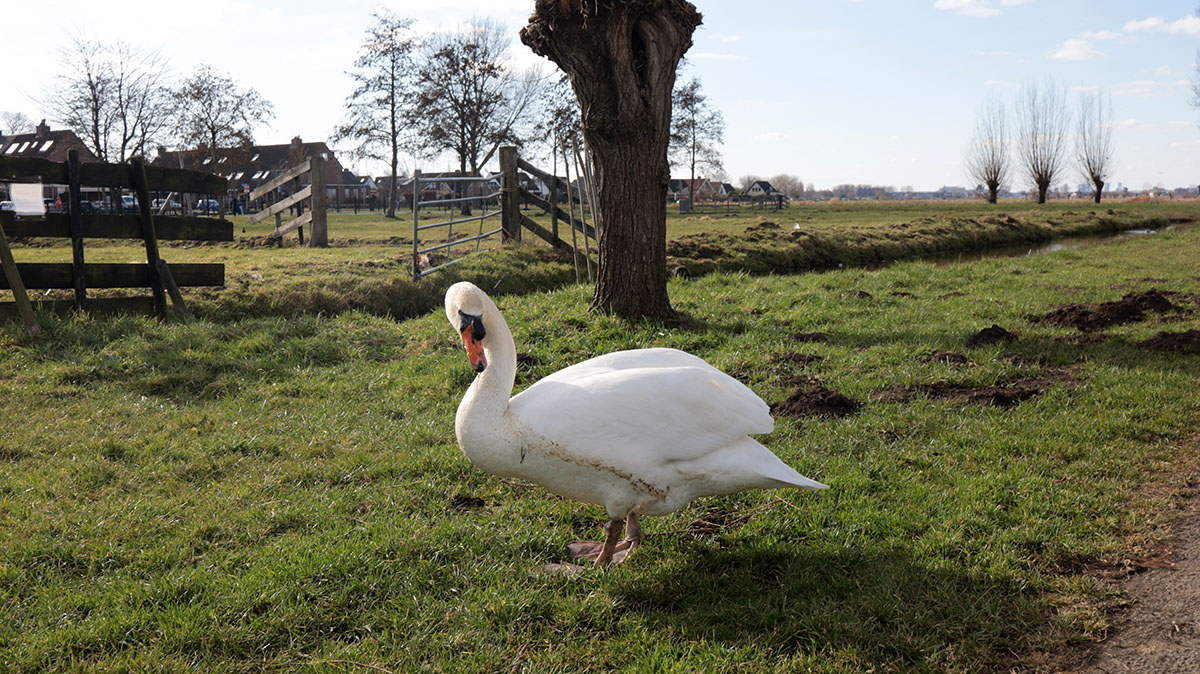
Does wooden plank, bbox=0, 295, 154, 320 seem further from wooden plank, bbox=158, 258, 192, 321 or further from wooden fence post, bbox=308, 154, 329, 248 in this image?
wooden fence post, bbox=308, 154, 329, 248

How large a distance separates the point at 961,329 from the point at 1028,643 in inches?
252

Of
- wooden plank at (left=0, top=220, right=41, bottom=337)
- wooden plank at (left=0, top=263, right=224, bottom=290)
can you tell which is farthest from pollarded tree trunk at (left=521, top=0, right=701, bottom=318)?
wooden plank at (left=0, top=220, right=41, bottom=337)

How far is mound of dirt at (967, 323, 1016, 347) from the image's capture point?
8.29 metres

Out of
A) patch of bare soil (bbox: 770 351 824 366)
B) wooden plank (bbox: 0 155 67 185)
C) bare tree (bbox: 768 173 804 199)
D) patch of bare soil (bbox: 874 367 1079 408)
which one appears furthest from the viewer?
bare tree (bbox: 768 173 804 199)

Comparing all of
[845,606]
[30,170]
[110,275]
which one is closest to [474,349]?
[845,606]

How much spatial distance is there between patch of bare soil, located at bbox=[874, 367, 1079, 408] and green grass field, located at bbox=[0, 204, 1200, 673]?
0.29ft

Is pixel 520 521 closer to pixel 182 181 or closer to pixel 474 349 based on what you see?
pixel 474 349

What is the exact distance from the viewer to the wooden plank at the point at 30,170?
905 centimetres

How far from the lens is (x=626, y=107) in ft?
28.9

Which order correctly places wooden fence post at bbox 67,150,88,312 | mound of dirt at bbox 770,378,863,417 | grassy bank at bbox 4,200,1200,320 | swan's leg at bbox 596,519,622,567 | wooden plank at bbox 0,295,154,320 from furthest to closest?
grassy bank at bbox 4,200,1200,320 < wooden fence post at bbox 67,150,88,312 < wooden plank at bbox 0,295,154,320 < mound of dirt at bbox 770,378,863,417 < swan's leg at bbox 596,519,622,567

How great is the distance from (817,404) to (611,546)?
2.91 metres

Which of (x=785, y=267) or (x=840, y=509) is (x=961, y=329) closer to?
(x=840, y=509)

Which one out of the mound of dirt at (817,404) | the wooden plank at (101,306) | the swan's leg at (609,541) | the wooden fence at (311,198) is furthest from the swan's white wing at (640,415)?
the wooden fence at (311,198)

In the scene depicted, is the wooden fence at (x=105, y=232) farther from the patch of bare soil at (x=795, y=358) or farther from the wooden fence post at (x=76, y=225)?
the patch of bare soil at (x=795, y=358)
